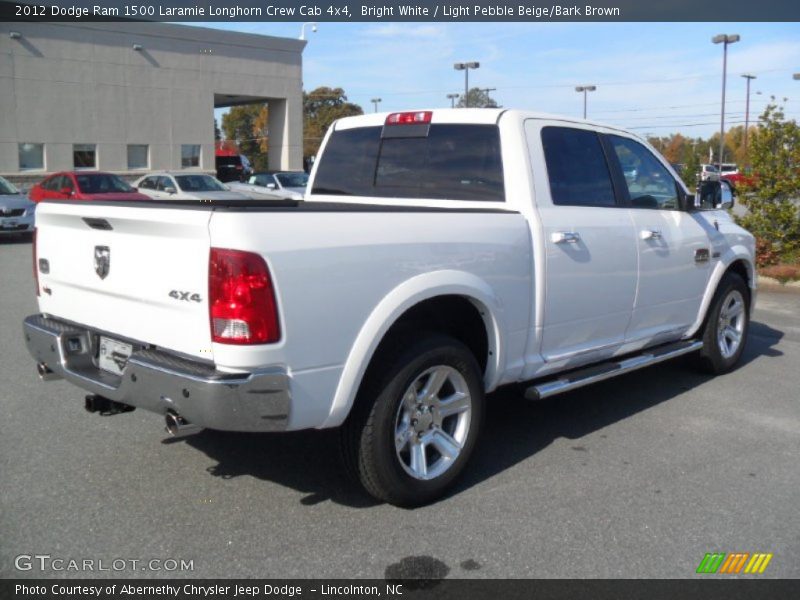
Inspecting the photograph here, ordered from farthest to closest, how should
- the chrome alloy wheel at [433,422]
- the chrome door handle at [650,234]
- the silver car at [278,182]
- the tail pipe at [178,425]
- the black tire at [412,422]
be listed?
the silver car at [278,182] → the chrome door handle at [650,234] → the chrome alloy wheel at [433,422] → the black tire at [412,422] → the tail pipe at [178,425]

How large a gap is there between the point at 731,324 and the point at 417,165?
3.44 metres

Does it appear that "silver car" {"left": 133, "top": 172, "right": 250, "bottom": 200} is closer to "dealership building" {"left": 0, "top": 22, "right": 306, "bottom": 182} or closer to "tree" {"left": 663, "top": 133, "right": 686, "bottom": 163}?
"dealership building" {"left": 0, "top": 22, "right": 306, "bottom": 182}

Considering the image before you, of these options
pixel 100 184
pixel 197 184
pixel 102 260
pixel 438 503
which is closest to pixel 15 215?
pixel 100 184

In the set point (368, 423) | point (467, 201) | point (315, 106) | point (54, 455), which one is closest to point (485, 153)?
point (467, 201)

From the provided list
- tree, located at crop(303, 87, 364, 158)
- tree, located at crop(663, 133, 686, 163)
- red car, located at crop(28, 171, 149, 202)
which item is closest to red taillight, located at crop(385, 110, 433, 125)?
red car, located at crop(28, 171, 149, 202)

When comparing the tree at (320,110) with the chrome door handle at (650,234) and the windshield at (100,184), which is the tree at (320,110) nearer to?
the windshield at (100,184)

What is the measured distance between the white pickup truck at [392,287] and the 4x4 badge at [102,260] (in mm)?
21

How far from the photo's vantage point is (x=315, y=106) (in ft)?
232

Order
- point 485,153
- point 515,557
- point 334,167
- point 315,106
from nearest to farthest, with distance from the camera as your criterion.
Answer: point 515,557 → point 485,153 → point 334,167 → point 315,106

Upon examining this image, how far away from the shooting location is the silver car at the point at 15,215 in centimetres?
1678

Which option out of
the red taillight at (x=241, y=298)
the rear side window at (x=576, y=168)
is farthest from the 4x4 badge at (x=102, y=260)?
the rear side window at (x=576, y=168)

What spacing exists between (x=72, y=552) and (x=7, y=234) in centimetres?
1552
